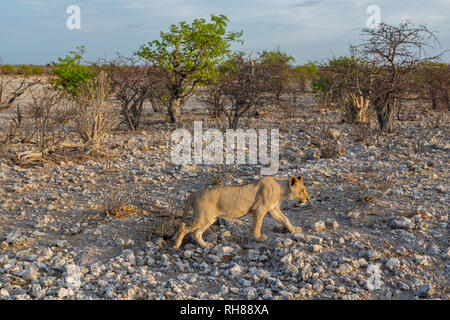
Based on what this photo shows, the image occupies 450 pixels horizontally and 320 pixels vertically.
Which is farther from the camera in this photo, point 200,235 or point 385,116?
point 385,116

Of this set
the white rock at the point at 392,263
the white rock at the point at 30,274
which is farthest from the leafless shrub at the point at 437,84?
the white rock at the point at 30,274

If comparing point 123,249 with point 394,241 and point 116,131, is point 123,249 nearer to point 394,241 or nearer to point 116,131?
point 394,241


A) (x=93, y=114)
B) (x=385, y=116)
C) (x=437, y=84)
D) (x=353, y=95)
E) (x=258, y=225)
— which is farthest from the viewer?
(x=437, y=84)

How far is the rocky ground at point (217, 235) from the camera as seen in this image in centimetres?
484

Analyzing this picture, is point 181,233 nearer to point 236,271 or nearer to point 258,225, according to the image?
point 236,271

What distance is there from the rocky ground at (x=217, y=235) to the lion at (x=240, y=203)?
235 mm

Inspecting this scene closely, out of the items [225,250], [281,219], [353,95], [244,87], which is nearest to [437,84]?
[353,95]

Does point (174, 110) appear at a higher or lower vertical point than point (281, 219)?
higher

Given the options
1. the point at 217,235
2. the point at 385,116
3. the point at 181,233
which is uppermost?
the point at 385,116

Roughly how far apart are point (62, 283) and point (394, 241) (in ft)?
14.4

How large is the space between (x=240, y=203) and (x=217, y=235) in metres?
0.68

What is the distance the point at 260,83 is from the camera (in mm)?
14633

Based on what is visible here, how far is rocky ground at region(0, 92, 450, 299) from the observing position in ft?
15.9

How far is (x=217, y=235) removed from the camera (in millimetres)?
6188
